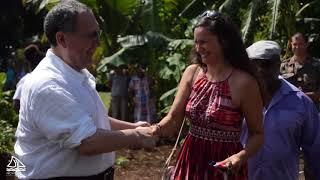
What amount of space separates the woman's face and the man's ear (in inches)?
32.2

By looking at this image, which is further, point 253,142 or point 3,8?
point 3,8

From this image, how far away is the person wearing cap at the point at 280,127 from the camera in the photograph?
Answer: 11.1 ft

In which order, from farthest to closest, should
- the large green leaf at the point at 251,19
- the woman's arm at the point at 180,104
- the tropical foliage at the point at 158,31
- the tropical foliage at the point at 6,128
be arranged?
1. the tropical foliage at the point at 158,31
2. the large green leaf at the point at 251,19
3. the tropical foliage at the point at 6,128
4. the woman's arm at the point at 180,104

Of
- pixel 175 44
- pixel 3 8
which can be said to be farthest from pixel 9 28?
pixel 175 44

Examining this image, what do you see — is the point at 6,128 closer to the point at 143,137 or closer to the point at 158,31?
the point at 143,137

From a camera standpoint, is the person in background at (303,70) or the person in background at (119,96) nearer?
the person in background at (303,70)

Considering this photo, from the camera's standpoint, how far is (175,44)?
923 cm

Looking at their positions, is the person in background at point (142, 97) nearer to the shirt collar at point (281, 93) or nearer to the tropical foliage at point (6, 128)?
the tropical foliage at point (6, 128)

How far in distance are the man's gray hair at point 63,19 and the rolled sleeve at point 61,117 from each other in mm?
250

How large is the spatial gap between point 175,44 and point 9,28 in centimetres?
1524

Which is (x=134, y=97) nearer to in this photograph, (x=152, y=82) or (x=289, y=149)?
(x=152, y=82)

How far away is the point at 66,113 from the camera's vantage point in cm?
232

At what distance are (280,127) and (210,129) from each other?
56cm

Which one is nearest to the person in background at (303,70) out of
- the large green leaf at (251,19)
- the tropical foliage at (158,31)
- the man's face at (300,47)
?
the man's face at (300,47)
